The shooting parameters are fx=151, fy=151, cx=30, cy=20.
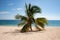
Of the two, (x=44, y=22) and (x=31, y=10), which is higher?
(x=31, y=10)

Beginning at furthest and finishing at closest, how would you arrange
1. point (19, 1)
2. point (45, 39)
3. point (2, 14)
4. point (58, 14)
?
point (2, 14)
point (58, 14)
point (19, 1)
point (45, 39)

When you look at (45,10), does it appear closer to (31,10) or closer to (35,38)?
(31,10)

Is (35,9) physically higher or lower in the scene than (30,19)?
higher

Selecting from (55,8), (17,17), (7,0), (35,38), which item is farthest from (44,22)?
(7,0)

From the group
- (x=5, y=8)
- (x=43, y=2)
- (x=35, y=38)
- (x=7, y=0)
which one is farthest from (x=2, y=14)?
(x=35, y=38)

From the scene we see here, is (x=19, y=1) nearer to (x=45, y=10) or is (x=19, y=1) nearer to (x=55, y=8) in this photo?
(x=45, y=10)

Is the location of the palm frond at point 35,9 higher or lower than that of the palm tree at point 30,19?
higher

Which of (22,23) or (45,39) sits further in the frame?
(22,23)

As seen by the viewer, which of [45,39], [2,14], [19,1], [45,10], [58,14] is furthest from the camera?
[2,14]

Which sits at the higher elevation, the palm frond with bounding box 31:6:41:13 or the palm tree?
the palm frond with bounding box 31:6:41:13

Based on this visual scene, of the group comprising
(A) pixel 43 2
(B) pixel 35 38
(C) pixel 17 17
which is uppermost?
(A) pixel 43 2

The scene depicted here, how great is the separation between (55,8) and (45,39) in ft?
10.5

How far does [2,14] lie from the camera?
7383mm

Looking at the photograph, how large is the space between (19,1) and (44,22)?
151 cm
